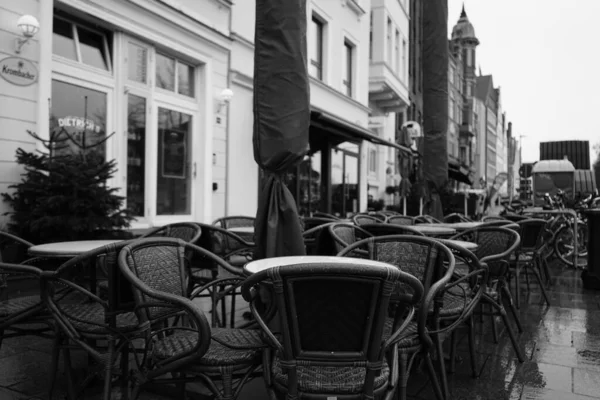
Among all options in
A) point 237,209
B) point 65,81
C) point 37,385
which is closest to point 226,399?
point 37,385

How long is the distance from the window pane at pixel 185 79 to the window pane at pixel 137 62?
2.93ft

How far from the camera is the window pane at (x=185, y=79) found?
27.1 feet

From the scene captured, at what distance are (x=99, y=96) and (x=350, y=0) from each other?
1010cm

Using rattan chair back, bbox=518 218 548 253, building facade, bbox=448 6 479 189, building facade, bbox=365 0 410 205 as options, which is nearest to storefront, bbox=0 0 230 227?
rattan chair back, bbox=518 218 548 253

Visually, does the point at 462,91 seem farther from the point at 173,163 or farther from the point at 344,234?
the point at 344,234

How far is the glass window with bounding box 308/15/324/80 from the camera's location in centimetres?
1278

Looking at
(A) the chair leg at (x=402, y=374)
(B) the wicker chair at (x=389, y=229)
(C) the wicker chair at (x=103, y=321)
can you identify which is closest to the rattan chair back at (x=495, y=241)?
(B) the wicker chair at (x=389, y=229)

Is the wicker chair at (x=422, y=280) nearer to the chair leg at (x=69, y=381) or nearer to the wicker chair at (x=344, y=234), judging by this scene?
the wicker chair at (x=344, y=234)

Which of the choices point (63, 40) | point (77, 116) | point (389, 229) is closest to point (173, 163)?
point (77, 116)

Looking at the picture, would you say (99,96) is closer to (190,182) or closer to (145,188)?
(145,188)

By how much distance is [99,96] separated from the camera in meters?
6.55

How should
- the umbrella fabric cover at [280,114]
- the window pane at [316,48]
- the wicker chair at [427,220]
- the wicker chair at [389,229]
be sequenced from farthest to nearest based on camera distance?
1. the window pane at [316,48]
2. the wicker chair at [427,220]
3. the wicker chair at [389,229]
4. the umbrella fabric cover at [280,114]

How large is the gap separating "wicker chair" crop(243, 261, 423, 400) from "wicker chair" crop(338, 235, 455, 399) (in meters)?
0.43

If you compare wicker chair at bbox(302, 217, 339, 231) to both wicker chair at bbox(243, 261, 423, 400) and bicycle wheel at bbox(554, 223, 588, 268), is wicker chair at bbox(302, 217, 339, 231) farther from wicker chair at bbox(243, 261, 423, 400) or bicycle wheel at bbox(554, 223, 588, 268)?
bicycle wheel at bbox(554, 223, 588, 268)
